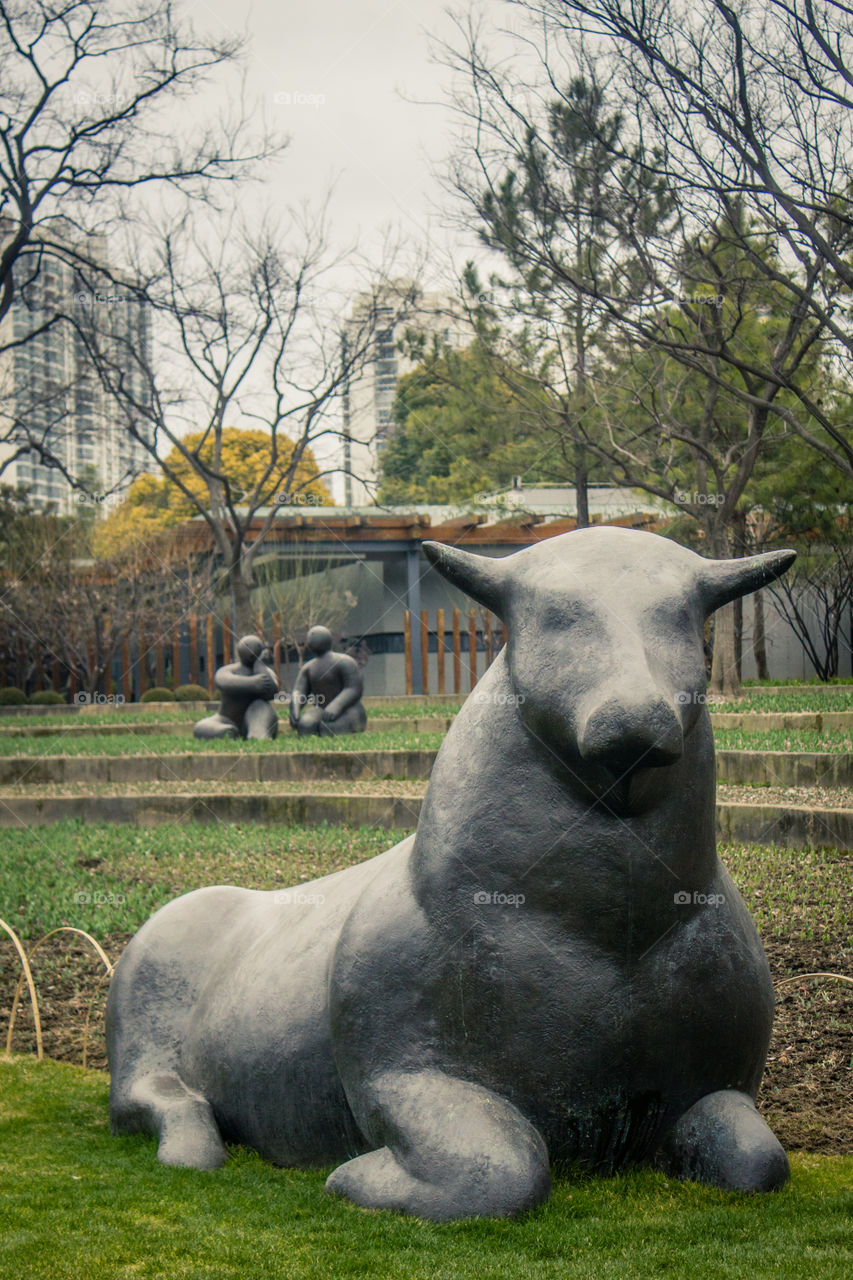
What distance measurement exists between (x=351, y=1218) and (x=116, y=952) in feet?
14.7

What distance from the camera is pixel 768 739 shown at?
38.4 feet

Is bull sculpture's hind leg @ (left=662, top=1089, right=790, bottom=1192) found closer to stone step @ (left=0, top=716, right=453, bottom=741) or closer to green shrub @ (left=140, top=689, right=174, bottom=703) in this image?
stone step @ (left=0, top=716, right=453, bottom=741)

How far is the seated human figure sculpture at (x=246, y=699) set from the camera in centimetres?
1753

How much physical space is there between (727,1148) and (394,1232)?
2.77 ft

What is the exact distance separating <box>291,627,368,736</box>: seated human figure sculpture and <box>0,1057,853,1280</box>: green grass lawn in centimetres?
1388

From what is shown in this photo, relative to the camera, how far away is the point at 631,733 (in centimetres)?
259

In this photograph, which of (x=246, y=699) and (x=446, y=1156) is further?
(x=246, y=699)

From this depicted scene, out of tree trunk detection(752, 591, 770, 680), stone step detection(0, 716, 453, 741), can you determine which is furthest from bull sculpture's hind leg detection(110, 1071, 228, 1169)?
tree trunk detection(752, 591, 770, 680)

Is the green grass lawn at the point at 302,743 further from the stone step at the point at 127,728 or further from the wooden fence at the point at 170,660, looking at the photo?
the wooden fence at the point at 170,660

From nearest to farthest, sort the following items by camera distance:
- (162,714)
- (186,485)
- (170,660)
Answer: (162,714) < (170,660) < (186,485)

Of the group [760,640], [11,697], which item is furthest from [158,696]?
[760,640]

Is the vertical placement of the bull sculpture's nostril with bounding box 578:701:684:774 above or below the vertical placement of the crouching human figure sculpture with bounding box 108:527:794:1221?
above

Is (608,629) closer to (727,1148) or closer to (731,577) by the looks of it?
(731,577)

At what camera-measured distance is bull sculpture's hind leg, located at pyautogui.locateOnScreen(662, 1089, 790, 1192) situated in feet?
10.1
